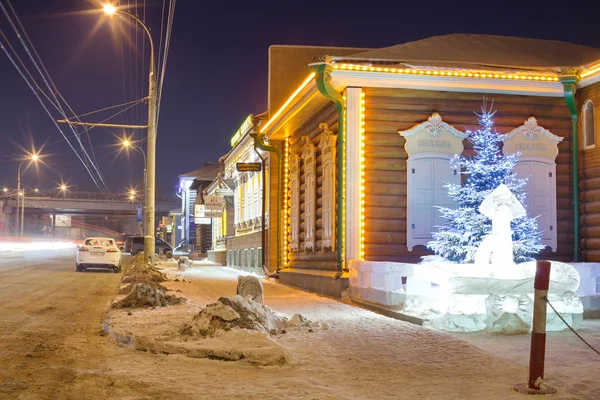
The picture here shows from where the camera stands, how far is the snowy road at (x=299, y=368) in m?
6.51

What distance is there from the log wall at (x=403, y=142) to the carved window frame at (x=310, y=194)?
3.27 meters

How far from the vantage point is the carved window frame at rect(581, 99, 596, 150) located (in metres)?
16.3

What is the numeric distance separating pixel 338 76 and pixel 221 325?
26.7 ft

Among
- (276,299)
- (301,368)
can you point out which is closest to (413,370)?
(301,368)

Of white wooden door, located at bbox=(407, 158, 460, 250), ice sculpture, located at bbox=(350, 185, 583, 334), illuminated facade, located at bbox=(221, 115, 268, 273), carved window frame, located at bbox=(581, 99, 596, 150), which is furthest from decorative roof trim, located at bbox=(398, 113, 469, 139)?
illuminated facade, located at bbox=(221, 115, 268, 273)

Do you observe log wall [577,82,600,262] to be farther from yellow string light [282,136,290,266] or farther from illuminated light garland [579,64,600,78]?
yellow string light [282,136,290,266]

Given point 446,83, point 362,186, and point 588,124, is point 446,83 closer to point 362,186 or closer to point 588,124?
point 362,186

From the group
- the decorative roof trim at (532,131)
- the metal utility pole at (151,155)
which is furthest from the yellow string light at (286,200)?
the decorative roof trim at (532,131)

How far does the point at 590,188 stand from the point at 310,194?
24.2 feet

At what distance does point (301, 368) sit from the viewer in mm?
7590

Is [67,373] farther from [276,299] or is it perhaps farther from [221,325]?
[276,299]

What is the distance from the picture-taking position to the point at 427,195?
16.0m

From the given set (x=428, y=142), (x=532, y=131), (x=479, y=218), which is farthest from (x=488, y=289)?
(x=532, y=131)

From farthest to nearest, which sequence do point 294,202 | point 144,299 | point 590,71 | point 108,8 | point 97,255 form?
point 97,255 → point 294,202 → point 108,8 → point 590,71 → point 144,299
